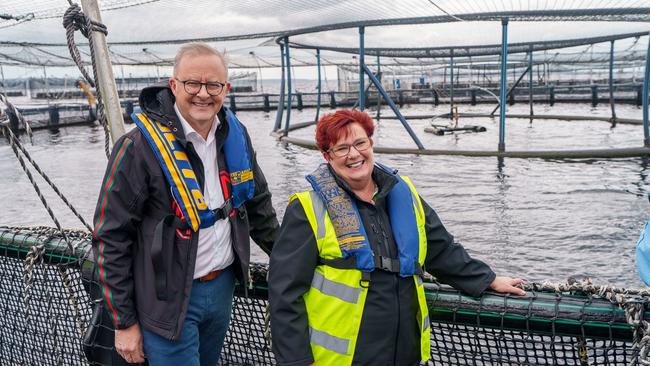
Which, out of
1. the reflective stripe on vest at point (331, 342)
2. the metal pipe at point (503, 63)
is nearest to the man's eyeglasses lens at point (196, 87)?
the reflective stripe on vest at point (331, 342)

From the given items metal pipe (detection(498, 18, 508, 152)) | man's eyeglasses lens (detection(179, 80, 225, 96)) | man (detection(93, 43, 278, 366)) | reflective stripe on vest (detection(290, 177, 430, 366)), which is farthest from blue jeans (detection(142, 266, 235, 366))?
metal pipe (detection(498, 18, 508, 152))

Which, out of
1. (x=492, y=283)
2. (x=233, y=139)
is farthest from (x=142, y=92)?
(x=492, y=283)

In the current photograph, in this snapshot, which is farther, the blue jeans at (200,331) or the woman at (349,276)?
the blue jeans at (200,331)

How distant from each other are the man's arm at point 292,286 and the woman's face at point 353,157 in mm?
274

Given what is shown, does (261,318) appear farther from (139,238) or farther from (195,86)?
(195,86)

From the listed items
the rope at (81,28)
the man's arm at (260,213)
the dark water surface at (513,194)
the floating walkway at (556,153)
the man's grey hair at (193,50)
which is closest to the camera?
the man's grey hair at (193,50)

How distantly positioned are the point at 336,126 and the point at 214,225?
0.66 meters

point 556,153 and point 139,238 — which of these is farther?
point 556,153

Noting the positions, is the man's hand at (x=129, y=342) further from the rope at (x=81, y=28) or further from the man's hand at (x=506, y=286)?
the man's hand at (x=506, y=286)

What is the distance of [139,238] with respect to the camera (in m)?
2.22

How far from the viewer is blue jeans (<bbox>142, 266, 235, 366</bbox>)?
225 cm

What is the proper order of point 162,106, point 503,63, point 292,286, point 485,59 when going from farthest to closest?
1. point 485,59
2. point 503,63
3. point 162,106
4. point 292,286

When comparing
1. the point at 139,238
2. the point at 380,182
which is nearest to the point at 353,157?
the point at 380,182

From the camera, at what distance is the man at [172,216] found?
84.4 inches
